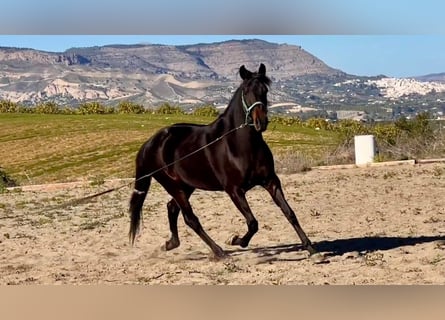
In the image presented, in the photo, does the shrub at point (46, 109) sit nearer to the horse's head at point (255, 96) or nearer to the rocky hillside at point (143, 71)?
the rocky hillside at point (143, 71)

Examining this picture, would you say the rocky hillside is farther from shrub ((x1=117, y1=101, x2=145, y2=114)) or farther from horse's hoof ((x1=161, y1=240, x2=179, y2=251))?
horse's hoof ((x1=161, y1=240, x2=179, y2=251))

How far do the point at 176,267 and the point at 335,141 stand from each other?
7273 mm

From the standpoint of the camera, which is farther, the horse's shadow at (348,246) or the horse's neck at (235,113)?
the horse's shadow at (348,246)

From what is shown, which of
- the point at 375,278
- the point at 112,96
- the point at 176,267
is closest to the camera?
the point at 375,278

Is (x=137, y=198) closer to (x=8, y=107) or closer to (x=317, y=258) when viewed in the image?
(x=317, y=258)

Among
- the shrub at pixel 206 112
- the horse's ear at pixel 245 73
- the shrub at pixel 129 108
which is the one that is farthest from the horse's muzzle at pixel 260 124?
the shrub at pixel 129 108

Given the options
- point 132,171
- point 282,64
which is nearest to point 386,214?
point 282,64

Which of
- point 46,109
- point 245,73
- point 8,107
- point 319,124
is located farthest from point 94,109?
point 245,73

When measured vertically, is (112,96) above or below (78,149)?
above

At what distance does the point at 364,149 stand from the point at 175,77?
5.99 meters

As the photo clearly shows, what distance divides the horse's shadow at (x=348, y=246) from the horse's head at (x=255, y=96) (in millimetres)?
1603

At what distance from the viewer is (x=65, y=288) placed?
201 inches

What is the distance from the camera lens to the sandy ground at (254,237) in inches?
251
